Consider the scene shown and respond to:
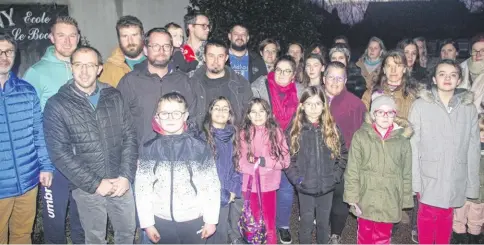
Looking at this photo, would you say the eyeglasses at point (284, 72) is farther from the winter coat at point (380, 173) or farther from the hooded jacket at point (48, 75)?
the hooded jacket at point (48, 75)

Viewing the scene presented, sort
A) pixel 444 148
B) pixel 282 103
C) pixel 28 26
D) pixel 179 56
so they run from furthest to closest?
pixel 28 26 < pixel 179 56 < pixel 282 103 < pixel 444 148

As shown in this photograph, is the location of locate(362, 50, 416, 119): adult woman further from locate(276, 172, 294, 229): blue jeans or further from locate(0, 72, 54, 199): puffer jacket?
locate(0, 72, 54, 199): puffer jacket

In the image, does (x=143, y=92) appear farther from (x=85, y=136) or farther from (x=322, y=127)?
(x=322, y=127)

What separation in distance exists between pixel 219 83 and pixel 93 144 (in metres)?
1.61

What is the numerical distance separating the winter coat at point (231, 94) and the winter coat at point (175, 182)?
93 centimetres

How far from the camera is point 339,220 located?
463 cm

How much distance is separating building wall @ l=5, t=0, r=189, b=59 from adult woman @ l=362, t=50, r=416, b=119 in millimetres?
5683

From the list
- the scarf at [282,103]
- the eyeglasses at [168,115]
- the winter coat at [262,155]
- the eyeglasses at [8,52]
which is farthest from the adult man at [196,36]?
the eyeglasses at [8,52]

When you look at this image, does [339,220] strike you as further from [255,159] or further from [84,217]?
[84,217]

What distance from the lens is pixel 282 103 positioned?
4.90 meters

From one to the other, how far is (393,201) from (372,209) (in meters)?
0.22

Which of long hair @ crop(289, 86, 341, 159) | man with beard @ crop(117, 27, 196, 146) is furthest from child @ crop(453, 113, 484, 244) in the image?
man with beard @ crop(117, 27, 196, 146)

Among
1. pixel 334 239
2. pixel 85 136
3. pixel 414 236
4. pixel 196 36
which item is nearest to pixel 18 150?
pixel 85 136

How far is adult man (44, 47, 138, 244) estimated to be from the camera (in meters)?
3.66
